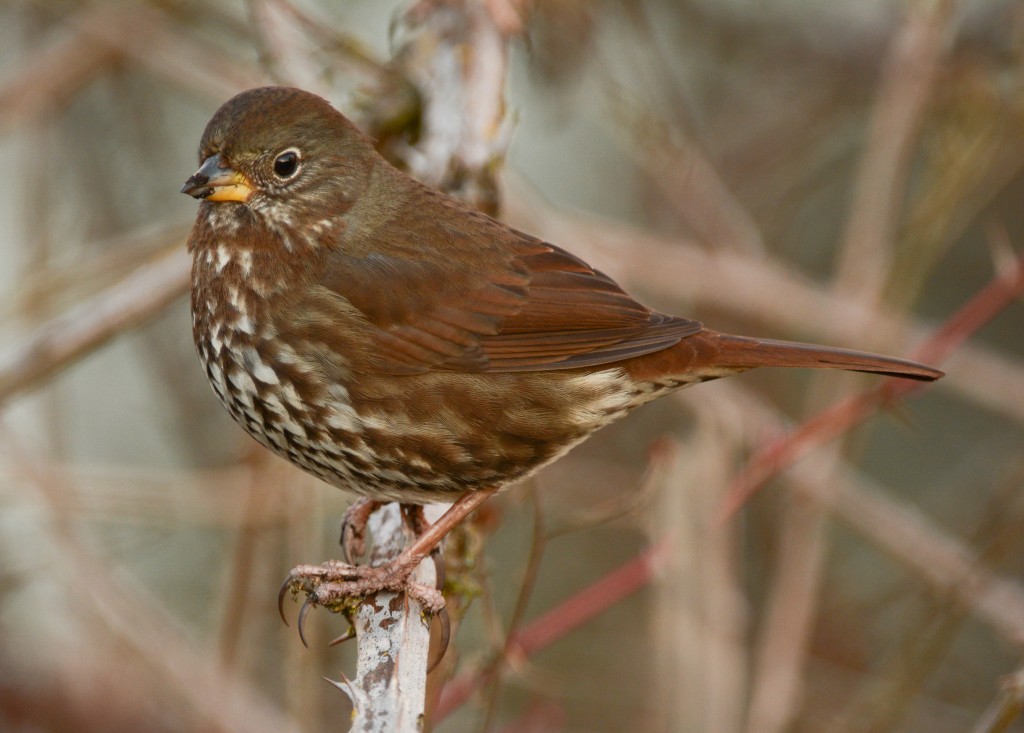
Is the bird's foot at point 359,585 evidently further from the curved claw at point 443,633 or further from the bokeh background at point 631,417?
the bokeh background at point 631,417

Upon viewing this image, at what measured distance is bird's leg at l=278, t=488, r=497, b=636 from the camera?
322cm

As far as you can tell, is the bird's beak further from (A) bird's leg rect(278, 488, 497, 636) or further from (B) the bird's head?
(A) bird's leg rect(278, 488, 497, 636)

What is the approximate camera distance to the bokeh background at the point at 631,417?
14.0 feet

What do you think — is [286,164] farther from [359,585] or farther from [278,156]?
[359,585]

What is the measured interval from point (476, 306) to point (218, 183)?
787 mm

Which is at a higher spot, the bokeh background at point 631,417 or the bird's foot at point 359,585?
the bokeh background at point 631,417

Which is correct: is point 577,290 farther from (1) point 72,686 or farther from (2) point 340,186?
(1) point 72,686

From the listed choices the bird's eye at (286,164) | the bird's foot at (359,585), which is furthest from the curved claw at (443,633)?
the bird's eye at (286,164)

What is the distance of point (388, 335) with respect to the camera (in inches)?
A: 137

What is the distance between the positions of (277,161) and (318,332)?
499 mm

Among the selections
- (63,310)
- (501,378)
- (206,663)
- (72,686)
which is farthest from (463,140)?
(72,686)

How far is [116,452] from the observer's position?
7840 mm

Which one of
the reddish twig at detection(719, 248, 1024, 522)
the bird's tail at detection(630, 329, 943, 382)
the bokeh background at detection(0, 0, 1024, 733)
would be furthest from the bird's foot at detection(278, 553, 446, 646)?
the reddish twig at detection(719, 248, 1024, 522)

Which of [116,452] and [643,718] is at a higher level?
[116,452]
